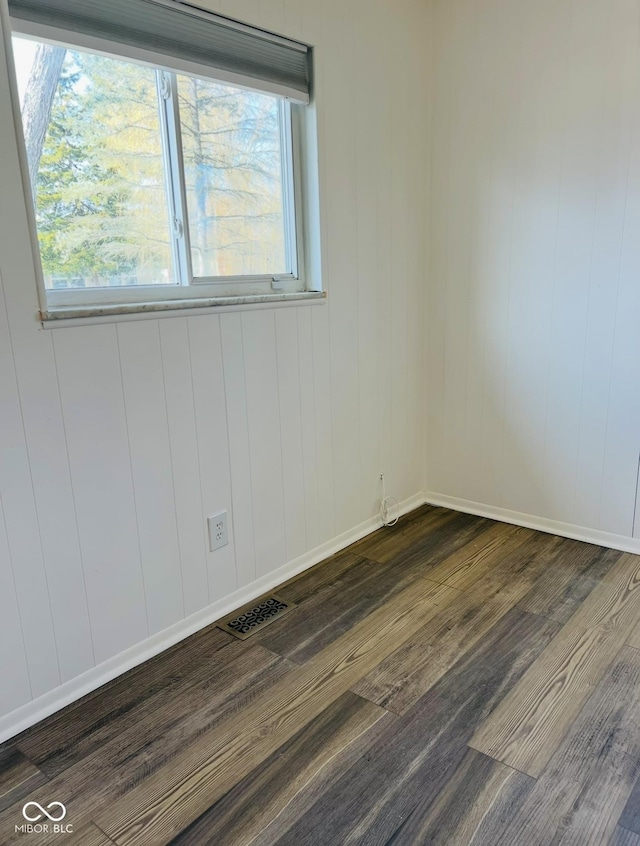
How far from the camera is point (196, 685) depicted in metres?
1.84

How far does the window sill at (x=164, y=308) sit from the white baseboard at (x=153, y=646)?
104cm

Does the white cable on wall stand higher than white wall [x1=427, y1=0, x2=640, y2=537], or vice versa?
white wall [x1=427, y1=0, x2=640, y2=537]

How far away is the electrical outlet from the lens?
Answer: 7.03 feet

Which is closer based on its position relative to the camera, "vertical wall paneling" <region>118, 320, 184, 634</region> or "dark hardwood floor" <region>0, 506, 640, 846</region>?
"dark hardwood floor" <region>0, 506, 640, 846</region>

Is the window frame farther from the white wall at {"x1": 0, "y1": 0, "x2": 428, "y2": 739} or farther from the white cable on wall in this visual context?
the white cable on wall

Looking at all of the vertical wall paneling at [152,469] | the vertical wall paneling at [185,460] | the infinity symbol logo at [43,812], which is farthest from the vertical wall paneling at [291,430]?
the infinity symbol logo at [43,812]

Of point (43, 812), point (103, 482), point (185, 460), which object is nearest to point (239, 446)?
point (185, 460)

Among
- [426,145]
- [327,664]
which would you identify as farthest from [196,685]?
[426,145]

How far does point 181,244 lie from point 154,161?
0.26 metres

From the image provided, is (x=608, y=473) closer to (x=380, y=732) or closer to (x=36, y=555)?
(x=380, y=732)

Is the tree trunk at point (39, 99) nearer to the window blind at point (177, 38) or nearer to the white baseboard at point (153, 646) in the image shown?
the window blind at point (177, 38)

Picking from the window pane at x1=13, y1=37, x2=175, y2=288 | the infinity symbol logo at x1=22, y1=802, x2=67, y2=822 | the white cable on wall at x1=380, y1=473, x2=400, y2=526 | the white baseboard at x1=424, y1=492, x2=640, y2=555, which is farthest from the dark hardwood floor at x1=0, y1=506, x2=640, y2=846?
the window pane at x1=13, y1=37, x2=175, y2=288

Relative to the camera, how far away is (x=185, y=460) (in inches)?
79.7

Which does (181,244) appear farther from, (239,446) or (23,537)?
(23,537)
